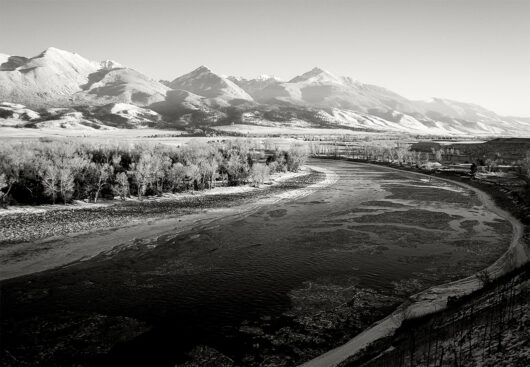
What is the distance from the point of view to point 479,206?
61.3 metres

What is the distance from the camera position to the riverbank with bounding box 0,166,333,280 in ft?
111

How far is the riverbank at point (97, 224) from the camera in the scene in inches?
1326

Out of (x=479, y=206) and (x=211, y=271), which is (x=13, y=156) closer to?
(x=211, y=271)

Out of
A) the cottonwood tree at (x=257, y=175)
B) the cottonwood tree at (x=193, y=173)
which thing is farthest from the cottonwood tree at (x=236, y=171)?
the cottonwood tree at (x=193, y=173)

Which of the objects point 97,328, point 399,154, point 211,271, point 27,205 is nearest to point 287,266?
point 211,271

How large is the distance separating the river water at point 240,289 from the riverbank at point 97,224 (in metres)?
2.73

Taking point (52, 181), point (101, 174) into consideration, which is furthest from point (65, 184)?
point (101, 174)

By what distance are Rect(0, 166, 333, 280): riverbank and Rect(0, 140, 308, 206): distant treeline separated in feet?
12.4

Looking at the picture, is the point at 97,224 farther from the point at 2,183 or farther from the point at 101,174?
the point at 101,174

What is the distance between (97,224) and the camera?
45.1 m

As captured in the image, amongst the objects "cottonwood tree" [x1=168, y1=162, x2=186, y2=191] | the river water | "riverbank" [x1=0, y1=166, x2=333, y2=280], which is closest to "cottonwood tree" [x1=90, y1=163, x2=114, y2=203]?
"riverbank" [x1=0, y1=166, x2=333, y2=280]

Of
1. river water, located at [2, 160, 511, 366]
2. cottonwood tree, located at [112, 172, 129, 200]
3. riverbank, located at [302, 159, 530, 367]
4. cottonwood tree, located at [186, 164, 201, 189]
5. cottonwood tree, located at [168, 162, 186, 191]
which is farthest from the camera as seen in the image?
cottonwood tree, located at [186, 164, 201, 189]

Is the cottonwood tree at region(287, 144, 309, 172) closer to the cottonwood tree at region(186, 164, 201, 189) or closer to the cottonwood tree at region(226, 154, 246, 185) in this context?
the cottonwood tree at region(226, 154, 246, 185)

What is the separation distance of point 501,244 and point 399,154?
4455 inches
